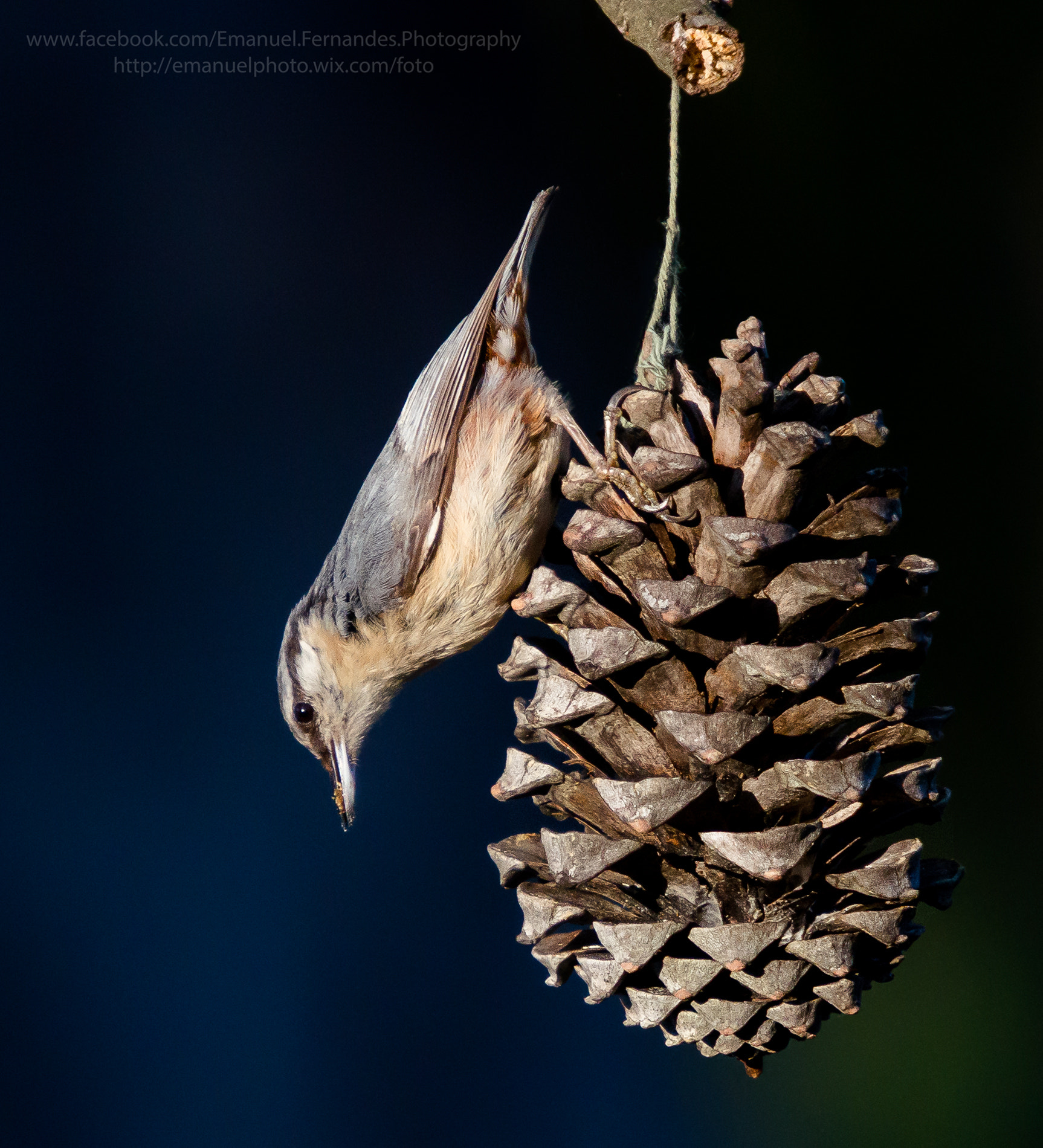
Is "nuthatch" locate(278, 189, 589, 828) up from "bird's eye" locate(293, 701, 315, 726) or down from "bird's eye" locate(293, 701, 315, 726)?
up

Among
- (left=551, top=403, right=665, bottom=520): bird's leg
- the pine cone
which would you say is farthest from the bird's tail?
the pine cone

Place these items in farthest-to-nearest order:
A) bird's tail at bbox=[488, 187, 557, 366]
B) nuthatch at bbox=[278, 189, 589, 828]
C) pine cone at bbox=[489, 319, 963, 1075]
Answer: bird's tail at bbox=[488, 187, 557, 366], nuthatch at bbox=[278, 189, 589, 828], pine cone at bbox=[489, 319, 963, 1075]

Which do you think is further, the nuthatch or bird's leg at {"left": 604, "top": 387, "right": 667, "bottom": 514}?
the nuthatch

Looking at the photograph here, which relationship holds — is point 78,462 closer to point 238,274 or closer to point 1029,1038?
point 238,274

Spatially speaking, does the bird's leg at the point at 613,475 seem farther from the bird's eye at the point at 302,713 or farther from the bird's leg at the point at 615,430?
the bird's eye at the point at 302,713

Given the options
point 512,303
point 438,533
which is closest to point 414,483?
point 438,533

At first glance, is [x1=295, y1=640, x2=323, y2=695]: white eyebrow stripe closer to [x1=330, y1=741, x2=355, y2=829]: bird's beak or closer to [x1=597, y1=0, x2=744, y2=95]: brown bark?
[x1=330, y1=741, x2=355, y2=829]: bird's beak

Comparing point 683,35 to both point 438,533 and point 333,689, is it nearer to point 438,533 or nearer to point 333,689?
point 438,533

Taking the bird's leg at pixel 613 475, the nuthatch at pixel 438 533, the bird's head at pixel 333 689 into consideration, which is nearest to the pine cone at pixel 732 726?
the bird's leg at pixel 613 475
